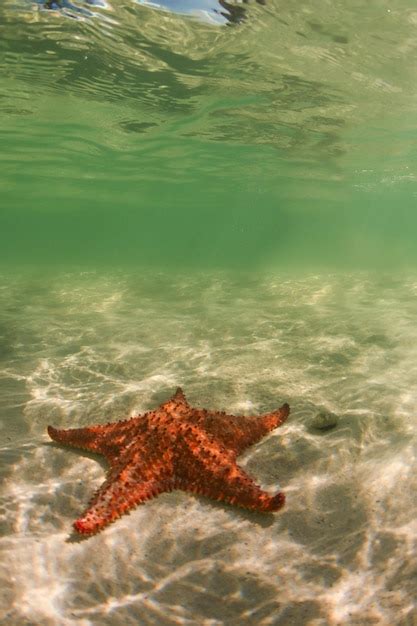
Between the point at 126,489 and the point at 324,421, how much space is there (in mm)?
2876

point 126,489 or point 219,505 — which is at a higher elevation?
point 126,489

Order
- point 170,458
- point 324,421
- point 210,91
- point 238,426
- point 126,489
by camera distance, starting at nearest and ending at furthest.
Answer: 1. point 126,489
2. point 170,458
3. point 238,426
4. point 324,421
5. point 210,91

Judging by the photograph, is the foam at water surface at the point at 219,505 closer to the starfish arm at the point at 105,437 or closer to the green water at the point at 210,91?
the starfish arm at the point at 105,437

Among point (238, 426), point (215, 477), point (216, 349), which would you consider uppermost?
point (215, 477)

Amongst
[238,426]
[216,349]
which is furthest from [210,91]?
[238,426]

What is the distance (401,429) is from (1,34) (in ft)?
43.2

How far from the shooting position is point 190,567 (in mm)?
3373

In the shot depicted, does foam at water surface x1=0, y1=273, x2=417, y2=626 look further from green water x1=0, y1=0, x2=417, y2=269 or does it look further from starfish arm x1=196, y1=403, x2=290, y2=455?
green water x1=0, y1=0, x2=417, y2=269

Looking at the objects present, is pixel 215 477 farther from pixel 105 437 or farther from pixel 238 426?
pixel 105 437

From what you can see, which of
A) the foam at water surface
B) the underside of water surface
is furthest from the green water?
the foam at water surface

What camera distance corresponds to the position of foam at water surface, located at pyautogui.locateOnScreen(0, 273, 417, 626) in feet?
9.96

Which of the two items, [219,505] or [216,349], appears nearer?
[219,505]

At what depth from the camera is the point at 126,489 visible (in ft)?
11.9

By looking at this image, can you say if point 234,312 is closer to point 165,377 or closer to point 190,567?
point 165,377
